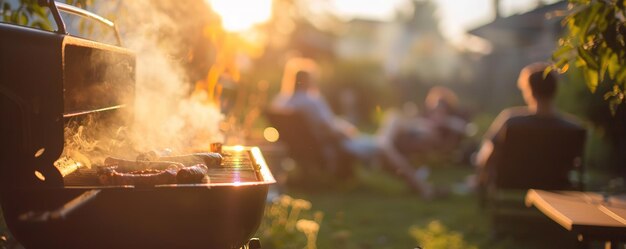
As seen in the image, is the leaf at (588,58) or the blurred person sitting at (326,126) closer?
the leaf at (588,58)

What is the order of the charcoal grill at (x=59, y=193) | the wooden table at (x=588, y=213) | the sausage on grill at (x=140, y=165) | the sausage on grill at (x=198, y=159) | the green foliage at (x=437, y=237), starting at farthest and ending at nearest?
the green foliage at (x=437, y=237) → the wooden table at (x=588, y=213) → the sausage on grill at (x=198, y=159) → the sausage on grill at (x=140, y=165) → the charcoal grill at (x=59, y=193)

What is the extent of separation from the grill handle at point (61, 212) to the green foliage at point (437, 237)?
3571 mm

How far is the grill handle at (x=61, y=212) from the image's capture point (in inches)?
70.1

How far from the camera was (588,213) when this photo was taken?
11.8 ft

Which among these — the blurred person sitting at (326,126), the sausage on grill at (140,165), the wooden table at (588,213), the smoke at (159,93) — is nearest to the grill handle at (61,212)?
the sausage on grill at (140,165)

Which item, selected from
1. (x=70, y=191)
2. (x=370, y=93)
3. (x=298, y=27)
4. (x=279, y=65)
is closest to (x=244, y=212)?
(x=70, y=191)

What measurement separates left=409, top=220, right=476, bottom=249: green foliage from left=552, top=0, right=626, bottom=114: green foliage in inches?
115

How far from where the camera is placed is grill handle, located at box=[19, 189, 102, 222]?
178cm

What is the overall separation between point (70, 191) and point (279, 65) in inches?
897

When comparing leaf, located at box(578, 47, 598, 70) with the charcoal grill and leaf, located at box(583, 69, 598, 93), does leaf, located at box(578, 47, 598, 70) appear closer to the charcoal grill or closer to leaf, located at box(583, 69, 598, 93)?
leaf, located at box(583, 69, 598, 93)

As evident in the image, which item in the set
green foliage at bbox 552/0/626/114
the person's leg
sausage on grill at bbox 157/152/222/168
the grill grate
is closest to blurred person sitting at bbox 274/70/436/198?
the person's leg

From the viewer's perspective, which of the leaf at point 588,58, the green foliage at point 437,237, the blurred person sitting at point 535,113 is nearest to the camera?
the leaf at point 588,58

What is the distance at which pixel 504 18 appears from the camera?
50.2ft

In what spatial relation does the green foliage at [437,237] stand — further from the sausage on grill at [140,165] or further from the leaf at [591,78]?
the sausage on grill at [140,165]
